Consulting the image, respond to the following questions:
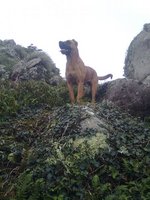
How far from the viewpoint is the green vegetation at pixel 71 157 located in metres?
8.97

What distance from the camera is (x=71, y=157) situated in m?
9.85

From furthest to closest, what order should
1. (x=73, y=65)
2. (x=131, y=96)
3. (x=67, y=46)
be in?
1. (x=131, y=96)
2. (x=73, y=65)
3. (x=67, y=46)

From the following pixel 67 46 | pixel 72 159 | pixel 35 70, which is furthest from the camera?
pixel 35 70

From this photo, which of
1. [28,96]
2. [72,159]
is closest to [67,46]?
[28,96]

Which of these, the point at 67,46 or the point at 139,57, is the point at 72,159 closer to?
the point at 67,46

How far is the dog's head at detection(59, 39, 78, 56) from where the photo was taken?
13680 millimetres

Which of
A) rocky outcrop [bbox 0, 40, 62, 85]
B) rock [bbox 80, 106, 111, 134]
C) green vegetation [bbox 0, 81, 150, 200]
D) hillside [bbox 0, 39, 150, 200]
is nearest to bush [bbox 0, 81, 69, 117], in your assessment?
hillside [bbox 0, 39, 150, 200]

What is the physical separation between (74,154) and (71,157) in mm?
103

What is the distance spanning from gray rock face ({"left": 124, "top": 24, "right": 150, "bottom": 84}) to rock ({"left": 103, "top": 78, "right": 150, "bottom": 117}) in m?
3.52

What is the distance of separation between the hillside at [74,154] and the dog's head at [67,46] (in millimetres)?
2043

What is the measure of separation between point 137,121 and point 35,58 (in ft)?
30.6

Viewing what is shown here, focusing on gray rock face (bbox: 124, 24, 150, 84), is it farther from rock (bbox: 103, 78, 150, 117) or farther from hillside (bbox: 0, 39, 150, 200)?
hillside (bbox: 0, 39, 150, 200)

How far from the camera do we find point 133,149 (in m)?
10.4

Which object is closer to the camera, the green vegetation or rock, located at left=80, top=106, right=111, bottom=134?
the green vegetation
